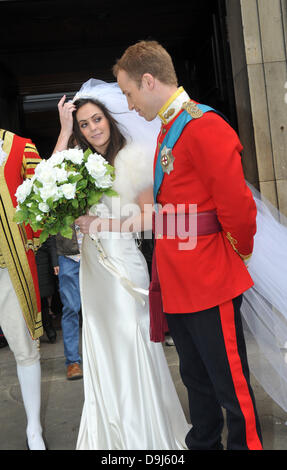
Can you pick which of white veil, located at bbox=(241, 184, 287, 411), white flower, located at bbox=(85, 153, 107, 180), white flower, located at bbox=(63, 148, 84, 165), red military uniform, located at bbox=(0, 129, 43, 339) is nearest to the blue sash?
white flower, located at bbox=(85, 153, 107, 180)

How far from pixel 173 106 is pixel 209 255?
0.62 m

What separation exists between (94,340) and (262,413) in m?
1.22

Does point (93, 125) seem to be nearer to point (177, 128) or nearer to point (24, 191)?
point (24, 191)

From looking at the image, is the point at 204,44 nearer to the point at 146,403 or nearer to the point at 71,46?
the point at 71,46

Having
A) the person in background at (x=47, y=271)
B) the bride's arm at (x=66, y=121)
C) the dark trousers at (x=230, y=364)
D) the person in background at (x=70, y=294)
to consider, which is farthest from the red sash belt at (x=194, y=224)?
the person in background at (x=47, y=271)

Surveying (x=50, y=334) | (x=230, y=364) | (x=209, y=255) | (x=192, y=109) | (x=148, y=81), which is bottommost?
(x=50, y=334)

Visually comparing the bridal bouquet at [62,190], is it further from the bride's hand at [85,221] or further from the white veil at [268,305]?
the white veil at [268,305]

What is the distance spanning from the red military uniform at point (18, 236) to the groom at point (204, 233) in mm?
970

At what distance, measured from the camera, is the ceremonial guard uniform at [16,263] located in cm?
285

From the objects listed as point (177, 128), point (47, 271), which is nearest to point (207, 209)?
point (177, 128)

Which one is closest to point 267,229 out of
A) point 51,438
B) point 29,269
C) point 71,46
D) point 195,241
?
point 195,241

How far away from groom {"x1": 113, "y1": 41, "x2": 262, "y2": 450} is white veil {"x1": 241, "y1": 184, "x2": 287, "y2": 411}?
42 cm

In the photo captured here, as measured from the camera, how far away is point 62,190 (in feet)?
7.76
